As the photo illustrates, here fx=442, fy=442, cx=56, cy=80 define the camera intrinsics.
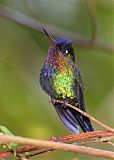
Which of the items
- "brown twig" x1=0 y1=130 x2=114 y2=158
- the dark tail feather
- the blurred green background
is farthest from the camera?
the blurred green background

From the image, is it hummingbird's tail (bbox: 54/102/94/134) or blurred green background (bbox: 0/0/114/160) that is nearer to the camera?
hummingbird's tail (bbox: 54/102/94/134)

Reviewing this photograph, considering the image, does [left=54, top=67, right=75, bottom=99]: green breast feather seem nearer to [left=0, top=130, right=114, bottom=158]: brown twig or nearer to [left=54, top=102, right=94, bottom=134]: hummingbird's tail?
[left=54, top=102, right=94, bottom=134]: hummingbird's tail

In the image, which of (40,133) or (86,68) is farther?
(86,68)

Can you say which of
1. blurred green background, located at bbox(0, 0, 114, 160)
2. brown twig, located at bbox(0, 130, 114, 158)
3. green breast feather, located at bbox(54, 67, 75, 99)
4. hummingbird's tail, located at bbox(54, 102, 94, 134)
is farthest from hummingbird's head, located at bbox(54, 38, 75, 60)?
blurred green background, located at bbox(0, 0, 114, 160)

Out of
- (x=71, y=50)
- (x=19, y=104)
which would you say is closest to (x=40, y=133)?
(x=19, y=104)

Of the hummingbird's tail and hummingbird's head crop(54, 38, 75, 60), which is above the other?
hummingbird's head crop(54, 38, 75, 60)

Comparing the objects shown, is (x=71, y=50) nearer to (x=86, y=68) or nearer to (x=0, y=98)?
(x=0, y=98)

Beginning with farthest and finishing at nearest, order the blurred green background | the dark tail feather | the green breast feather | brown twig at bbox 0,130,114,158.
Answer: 1. the blurred green background
2. the green breast feather
3. the dark tail feather
4. brown twig at bbox 0,130,114,158
